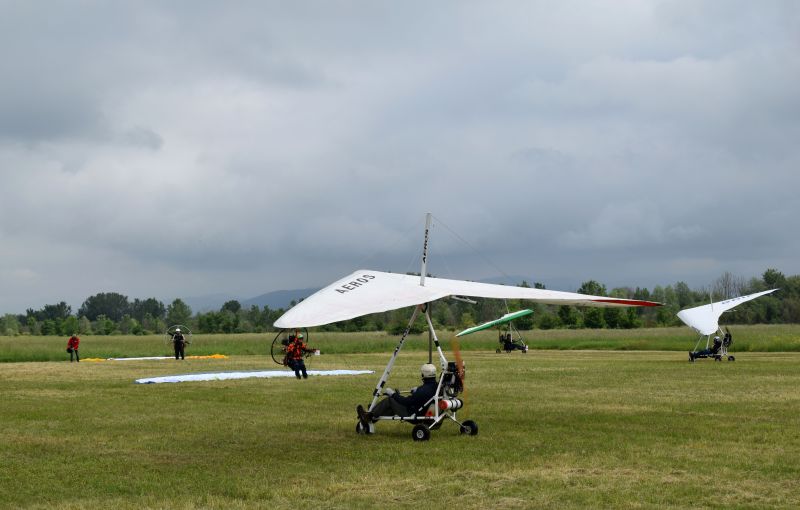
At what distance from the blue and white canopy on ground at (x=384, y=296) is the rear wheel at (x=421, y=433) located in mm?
1883

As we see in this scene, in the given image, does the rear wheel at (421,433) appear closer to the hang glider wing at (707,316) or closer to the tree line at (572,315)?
the hang glider wing at (707,316)

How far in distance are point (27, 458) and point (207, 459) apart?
2.40 m

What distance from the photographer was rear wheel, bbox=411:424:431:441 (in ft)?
42.9

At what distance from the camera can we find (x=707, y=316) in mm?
34406

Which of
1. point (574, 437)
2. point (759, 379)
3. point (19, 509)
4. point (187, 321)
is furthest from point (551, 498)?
point (187, 321)

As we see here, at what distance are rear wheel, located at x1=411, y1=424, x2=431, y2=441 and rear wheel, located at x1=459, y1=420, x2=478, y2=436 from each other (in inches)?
27.1

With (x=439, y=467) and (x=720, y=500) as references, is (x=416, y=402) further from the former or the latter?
(x=720, y=500)

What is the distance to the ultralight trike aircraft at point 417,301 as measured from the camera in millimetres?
12383

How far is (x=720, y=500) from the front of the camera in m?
8.92

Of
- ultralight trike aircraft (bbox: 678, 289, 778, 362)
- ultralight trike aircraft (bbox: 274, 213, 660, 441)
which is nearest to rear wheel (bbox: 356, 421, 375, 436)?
ultralight trike aircraft (bbox: 274, 213, 660, 441)

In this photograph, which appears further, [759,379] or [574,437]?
[759,379]

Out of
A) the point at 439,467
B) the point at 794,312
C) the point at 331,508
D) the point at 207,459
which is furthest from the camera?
the point at 794,312

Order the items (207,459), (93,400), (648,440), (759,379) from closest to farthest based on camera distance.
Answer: (207,459), (648,440), (93,400), (759,379)

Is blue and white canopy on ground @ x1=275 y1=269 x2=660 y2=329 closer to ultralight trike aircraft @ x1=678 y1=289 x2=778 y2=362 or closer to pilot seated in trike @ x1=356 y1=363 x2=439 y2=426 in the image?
pilot seated in trike @ x1=356 y1=363 x2=439 y2=426
